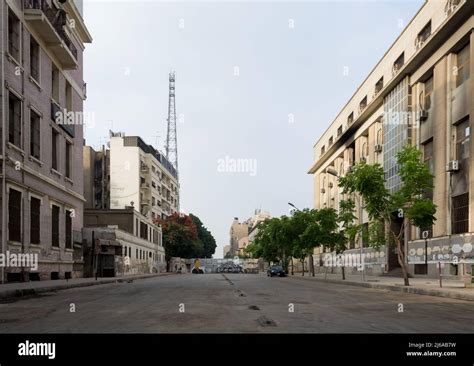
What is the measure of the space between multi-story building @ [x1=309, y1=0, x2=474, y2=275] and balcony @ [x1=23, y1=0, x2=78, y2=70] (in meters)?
19.6

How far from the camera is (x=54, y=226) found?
37219mm

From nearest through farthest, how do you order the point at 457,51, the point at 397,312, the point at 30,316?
the point at 30,316
the point at 397,312
the point at 457,51

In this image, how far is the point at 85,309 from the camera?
13844mm

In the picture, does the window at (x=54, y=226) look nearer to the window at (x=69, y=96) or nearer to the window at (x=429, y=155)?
the window at (x=69, y=96)

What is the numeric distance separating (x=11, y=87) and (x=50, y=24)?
5.86 m

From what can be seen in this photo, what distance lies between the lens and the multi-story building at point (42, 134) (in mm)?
28531

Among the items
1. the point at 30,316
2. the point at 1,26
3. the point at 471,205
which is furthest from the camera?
the point at 471,205

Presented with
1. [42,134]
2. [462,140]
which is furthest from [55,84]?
[462,140]

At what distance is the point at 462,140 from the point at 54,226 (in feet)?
85.7

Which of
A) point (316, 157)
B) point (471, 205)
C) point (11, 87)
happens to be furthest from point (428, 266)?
point (316, 157)

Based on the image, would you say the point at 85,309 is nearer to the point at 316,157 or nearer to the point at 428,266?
the point at 428,266

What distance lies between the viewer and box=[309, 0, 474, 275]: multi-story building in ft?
108

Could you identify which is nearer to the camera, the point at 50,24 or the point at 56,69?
the point at 50,24

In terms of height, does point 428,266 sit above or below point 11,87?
below
